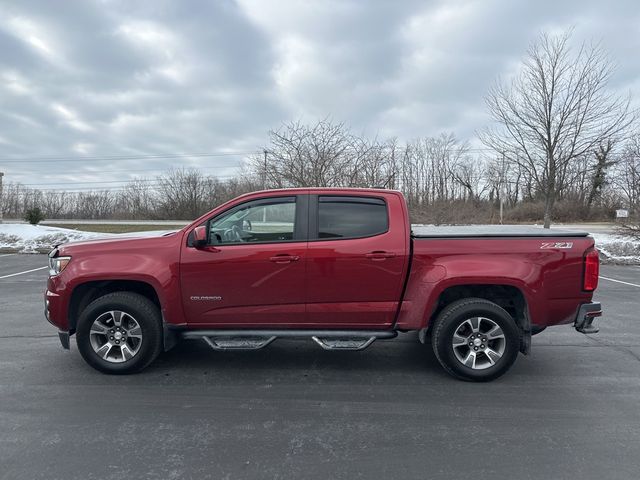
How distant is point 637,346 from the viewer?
552cm

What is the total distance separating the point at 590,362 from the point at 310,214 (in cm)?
355

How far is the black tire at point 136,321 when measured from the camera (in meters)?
4.30

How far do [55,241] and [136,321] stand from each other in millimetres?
17957

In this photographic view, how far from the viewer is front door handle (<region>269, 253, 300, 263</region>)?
13.9ft

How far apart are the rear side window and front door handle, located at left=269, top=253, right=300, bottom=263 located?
33 centimetres

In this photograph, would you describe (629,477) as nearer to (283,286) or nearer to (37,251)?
(283,286)

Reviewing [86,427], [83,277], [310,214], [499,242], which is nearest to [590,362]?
[499,242]

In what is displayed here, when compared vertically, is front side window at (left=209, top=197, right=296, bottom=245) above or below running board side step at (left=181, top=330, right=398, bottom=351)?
above

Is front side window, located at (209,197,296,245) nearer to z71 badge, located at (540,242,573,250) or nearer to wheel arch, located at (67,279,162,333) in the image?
wheel arch, located at (67,279,162,333)

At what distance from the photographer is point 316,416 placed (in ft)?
11.7

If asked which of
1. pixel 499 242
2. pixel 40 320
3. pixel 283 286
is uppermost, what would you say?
pixel 499 242

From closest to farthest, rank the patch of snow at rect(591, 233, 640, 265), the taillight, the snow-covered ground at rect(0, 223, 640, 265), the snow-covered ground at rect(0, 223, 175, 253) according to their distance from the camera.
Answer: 1. the taillight
2. the patch of snow at rect(591, 233, 640, 265)
3. the snow-covered ground at rect(0, 223, 640, 265)
4. the snow-covered ground at rect(0, 223, 175, 253)

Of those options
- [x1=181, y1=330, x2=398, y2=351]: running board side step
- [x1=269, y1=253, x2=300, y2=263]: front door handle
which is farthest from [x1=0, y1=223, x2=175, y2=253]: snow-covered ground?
[x1=269, y1=253, x2=300, y2=263]: front door handle

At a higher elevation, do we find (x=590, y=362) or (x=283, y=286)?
(x=283, y=286)
